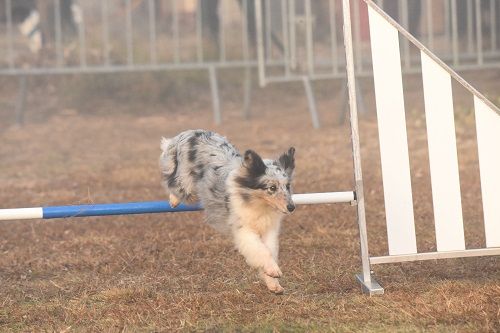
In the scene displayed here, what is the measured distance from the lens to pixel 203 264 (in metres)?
7.14

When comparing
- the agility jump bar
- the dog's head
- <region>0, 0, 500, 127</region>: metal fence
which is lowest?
the agility jump bar

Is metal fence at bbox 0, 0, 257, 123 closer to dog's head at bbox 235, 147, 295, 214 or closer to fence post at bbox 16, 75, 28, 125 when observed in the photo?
fence post at bbox 16, 75, 28, 125

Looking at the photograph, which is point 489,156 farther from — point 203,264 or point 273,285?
point 203,264

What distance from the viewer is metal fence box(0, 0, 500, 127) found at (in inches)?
580

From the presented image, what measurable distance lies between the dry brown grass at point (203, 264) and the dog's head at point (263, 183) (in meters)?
0.55

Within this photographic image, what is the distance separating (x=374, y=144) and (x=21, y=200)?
15.2ft

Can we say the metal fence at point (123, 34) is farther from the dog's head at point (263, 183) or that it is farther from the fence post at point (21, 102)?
the dog's head at point (263, 183)

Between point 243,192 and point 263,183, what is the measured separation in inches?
6.0

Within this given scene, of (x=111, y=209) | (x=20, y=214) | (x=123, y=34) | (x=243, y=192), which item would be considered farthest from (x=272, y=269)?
(x=123, y=34)

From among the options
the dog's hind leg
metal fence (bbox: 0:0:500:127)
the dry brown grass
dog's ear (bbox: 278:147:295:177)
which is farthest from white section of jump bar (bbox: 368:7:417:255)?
metal fence (bbox: 0:0:500:127)

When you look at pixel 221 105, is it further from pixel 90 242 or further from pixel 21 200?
pixel 90 242

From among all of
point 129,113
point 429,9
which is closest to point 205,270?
point 429,9

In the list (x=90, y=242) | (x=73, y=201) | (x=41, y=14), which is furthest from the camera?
(x=41, y=14)

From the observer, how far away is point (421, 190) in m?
10.1
